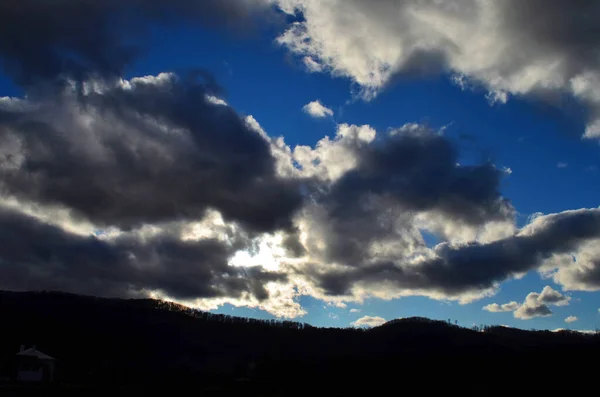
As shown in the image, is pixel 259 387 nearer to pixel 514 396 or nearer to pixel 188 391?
pixel 188 391

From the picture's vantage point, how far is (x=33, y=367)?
74.4 meters

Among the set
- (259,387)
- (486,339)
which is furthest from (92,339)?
(486,339)

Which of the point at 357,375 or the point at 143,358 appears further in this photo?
the point at 143,358

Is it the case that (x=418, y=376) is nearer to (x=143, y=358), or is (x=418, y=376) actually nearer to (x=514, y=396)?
(x=514, y=396)

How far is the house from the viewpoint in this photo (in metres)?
Result: 73.2

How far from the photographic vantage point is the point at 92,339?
165m

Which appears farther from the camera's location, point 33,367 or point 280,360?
point 280,360

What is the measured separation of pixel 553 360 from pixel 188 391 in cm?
8899

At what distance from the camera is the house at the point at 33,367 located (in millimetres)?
73188

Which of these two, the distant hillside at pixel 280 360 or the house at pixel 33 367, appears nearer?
the house at pixel 33 367

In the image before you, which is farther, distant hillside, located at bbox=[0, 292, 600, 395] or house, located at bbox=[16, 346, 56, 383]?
distant hillside, located at bbox=[0, 292, 600, 395]

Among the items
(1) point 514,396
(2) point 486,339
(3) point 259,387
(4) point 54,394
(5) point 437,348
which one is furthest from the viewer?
(2) point 486,339

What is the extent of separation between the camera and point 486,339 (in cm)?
19650

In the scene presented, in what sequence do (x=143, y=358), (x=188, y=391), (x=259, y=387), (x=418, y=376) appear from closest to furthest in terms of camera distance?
(x=188, y=391), (x=259, y=387), (x=418, y=376), (x=143, y=358)
